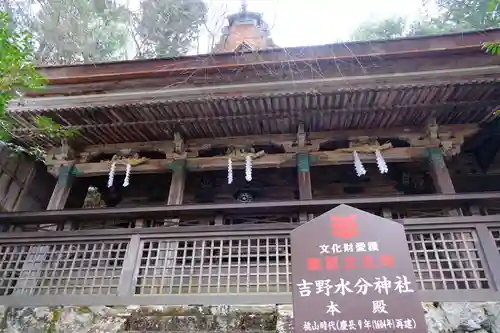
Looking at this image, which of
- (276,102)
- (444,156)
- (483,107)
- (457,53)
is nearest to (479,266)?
(444,156)

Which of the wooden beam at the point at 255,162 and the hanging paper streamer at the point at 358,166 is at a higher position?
the wooden beam at the point at 255,162

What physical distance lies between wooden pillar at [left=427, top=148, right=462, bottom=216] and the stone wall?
1.89 m

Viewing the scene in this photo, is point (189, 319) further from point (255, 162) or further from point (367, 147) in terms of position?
point (367, 147)

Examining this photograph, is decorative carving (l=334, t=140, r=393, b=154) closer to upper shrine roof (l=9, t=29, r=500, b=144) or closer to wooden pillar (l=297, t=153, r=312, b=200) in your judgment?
upper shrine roof (l=9, t=29, r=500, b=144)

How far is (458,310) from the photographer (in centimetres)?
463

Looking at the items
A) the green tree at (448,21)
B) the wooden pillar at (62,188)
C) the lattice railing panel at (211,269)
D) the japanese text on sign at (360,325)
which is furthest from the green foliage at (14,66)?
the green tree at (448,21)

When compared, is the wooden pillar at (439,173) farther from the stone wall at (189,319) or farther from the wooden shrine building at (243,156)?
the stone wall at (189,319)

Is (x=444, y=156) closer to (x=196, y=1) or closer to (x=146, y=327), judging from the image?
(x=146, y=327)

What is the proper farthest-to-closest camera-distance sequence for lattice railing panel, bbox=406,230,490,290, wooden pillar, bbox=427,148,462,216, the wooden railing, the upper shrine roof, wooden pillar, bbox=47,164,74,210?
wooden pillar, bbox=47,164,74,210
wooden pillar, bbox=427,148,462,216
the upper shrine roof
the wooden railing
lattice railing panel, bbox=406,230,490,290

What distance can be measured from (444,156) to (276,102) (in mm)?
3368

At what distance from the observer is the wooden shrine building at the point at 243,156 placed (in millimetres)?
5281

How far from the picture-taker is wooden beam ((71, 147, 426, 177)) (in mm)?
7219

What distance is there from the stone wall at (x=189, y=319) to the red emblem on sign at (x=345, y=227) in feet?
7.29

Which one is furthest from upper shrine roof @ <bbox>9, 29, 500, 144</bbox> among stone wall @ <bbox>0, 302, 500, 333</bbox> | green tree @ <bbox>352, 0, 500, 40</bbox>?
green tree @ <bbox>352, 0, 500, 40</bbox>
